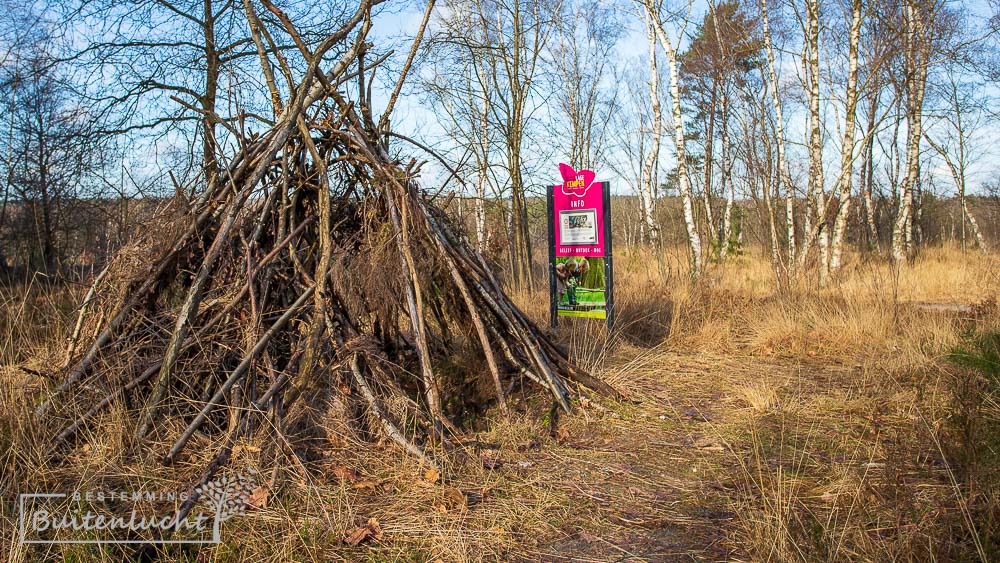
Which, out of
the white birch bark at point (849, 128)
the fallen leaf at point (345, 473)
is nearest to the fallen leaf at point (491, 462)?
the fallen leaf at point (345, 473)

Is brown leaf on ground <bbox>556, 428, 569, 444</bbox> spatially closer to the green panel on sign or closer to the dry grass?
the dry grass

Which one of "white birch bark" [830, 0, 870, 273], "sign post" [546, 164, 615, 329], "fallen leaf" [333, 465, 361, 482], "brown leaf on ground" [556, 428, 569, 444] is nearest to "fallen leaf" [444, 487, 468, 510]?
"fallen leaf" [333, 465, 361, 482]

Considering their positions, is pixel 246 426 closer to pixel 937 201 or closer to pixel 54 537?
pixel 54 537

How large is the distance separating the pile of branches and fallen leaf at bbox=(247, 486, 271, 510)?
256 millimetres

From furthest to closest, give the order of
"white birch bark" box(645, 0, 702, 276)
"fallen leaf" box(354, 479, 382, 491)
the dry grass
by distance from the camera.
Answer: "white birch bark" box(645, 0, 702, 276), "fallen leaf" box(354, 479, 382, 491), the dry grass

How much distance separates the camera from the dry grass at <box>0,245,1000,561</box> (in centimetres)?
239

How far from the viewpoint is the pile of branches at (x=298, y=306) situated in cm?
325

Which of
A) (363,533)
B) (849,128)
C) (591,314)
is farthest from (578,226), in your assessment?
(849,128)

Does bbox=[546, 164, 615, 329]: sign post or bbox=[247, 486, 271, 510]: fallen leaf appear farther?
bbox=[546, 164, 615, 329]: sign post

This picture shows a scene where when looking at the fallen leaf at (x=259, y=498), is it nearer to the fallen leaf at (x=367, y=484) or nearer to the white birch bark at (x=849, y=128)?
the fallen leaf at (x=367, y=484)

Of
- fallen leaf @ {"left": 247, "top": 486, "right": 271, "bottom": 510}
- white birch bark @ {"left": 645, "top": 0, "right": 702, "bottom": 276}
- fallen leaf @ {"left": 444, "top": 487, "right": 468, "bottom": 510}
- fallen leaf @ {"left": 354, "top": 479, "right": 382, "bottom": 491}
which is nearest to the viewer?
fallen leaf @ {"left": 247, "top": 486, "right": 271, "bottom": 510}

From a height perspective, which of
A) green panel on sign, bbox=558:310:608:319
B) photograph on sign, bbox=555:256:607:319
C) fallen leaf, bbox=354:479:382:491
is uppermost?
photograph on sign, bbox=555:256:607:319

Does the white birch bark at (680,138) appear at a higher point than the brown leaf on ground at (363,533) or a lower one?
higher

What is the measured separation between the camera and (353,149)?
163 inches
